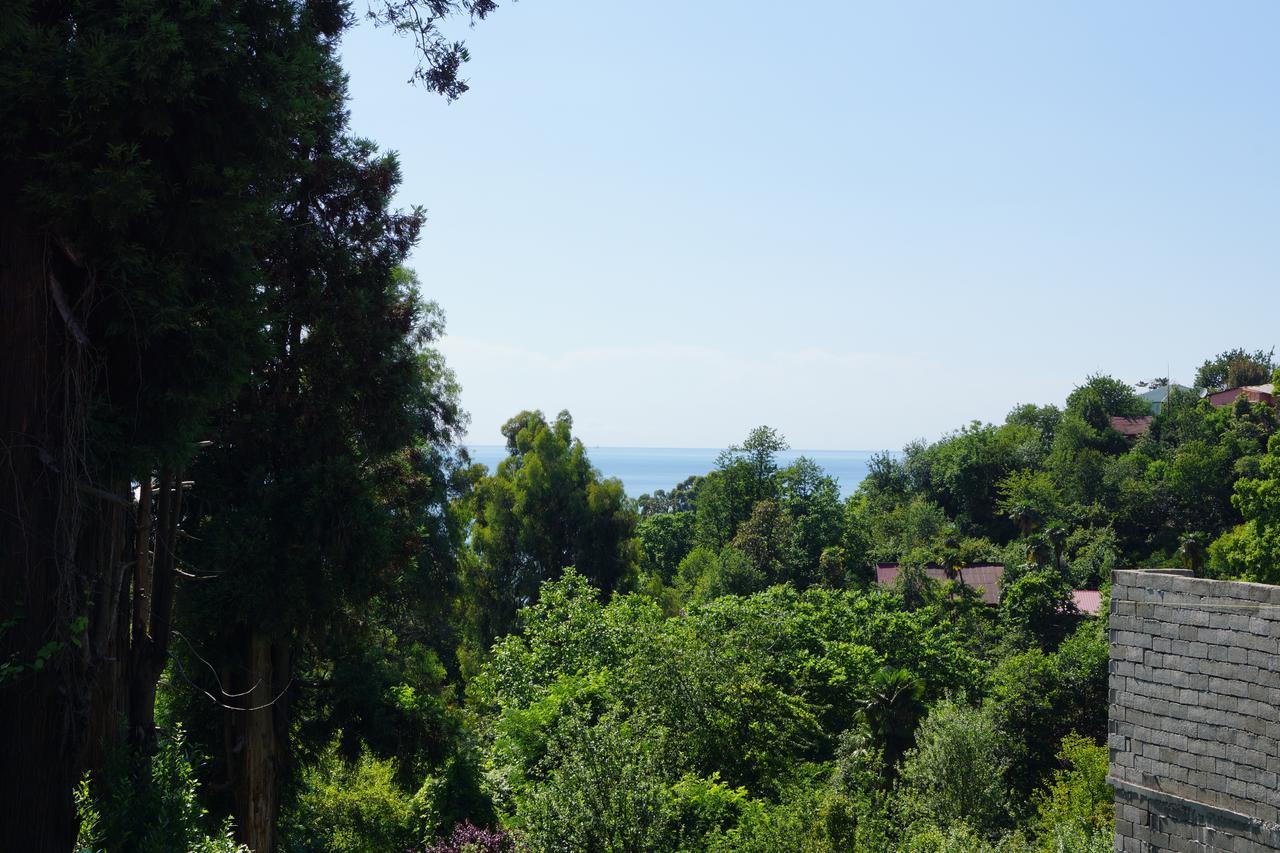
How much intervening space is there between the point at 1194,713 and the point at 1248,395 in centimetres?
5647

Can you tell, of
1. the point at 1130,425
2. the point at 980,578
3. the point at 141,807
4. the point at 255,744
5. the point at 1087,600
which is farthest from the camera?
the point at 1130,425

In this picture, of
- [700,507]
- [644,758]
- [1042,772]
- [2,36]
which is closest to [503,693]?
[644,758]

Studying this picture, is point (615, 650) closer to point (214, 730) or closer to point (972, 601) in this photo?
point (214, 730)

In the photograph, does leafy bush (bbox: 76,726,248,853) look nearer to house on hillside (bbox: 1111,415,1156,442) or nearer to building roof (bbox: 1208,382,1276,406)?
building roof (bbox: 1208,382,1276,406)

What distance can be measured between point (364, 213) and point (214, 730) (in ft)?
24.8

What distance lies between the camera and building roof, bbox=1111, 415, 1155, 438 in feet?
208

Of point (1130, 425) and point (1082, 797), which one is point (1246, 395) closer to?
point (1130, 425)

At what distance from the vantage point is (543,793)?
1386cm

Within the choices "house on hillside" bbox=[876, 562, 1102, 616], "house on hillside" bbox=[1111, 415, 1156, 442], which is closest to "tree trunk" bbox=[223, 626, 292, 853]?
"house on hillside" bbox=[876, 562, 1102, 616]

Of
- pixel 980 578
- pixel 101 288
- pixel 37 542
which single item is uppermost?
pixel 101 288

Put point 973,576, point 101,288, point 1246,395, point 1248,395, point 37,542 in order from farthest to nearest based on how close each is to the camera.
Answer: point 1248,395
point 1246,395
point 973,576
point 101,288
point 37,542

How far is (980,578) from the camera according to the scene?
45188 millimetres

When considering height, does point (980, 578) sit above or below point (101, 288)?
below

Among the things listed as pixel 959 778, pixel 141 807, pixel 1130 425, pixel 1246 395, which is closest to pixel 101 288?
pixel 141 807
